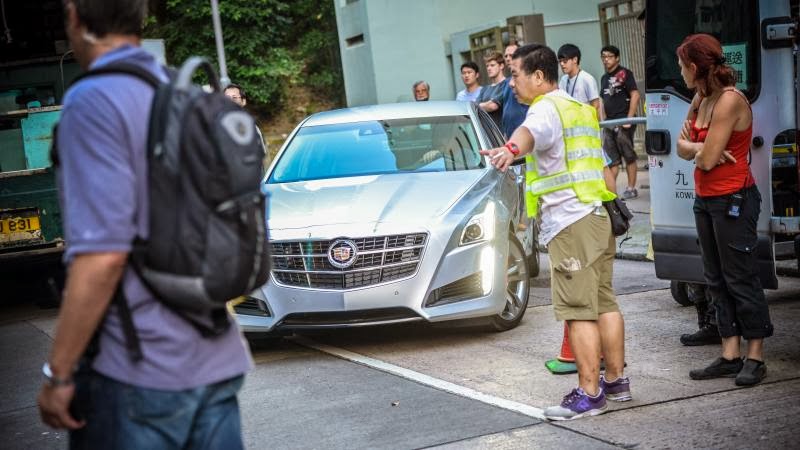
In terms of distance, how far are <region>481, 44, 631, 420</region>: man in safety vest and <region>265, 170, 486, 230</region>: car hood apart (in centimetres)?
195

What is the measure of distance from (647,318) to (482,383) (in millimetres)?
2063

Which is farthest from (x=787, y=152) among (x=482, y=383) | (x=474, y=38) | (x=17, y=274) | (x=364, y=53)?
(x=364, y=53)

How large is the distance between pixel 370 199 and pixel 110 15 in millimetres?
5418

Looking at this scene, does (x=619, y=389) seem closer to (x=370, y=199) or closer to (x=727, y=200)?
(x=727, y=200)

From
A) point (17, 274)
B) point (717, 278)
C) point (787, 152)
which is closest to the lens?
point (717, 278)

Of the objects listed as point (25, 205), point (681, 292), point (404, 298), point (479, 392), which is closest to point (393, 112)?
point (404, 298)

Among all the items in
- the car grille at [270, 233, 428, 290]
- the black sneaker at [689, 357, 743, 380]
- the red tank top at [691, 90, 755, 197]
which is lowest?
the black sneaker at [689, 357, 743, 380]

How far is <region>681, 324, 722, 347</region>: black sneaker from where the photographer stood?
7246 mm

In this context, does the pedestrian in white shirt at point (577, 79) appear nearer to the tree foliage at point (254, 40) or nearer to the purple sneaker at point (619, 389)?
the purple sneaker at point (619, 389)

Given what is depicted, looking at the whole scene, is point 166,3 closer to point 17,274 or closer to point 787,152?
point 17,274

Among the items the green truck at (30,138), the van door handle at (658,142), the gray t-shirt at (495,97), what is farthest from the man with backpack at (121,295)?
the gray t-shirt at (495,97)

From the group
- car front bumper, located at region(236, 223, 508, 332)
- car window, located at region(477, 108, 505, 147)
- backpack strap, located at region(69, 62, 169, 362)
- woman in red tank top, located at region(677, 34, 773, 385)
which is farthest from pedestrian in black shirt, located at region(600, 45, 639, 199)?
backpack strap, located at region(69, 62, 169, 362)

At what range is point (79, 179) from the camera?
256 cm

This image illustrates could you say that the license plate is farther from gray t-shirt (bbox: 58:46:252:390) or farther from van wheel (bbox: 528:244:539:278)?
gray t-shirt (bbox: 58:46:252:390)
